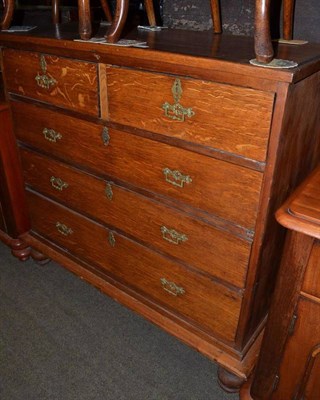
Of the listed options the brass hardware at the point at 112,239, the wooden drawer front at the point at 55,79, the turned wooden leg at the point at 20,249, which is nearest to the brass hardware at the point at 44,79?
the wooden drawer front at the point at 55,79

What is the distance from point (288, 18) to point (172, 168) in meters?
0.65

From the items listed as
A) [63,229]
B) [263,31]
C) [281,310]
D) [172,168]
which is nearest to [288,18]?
[263,31]

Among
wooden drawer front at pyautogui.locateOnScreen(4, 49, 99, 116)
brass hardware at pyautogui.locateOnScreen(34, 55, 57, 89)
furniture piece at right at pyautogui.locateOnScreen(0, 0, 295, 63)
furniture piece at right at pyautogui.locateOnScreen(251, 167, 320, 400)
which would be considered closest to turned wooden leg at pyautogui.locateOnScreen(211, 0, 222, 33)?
furniture piece at right at pyautogui.locateOnScreen(0, 0, 295, 63)

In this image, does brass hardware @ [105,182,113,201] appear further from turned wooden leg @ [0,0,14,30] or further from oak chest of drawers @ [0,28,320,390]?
turned wooden leg @ [0,0,14,30]

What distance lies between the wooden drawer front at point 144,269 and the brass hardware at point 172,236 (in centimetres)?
10

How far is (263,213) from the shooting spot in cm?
101

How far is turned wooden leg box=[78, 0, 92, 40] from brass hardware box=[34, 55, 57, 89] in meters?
0.23

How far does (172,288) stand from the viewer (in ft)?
4.57

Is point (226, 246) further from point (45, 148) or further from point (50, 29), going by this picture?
point (50, 29)

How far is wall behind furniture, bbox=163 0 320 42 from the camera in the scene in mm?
1314

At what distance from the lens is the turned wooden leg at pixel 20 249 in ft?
6.54

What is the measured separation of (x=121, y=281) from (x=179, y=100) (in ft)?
2.90

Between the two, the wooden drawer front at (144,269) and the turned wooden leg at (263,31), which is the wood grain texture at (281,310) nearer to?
the wooden drawer front at (144,269)

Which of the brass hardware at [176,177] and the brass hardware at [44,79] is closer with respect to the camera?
the brass hardware at [176,177]
